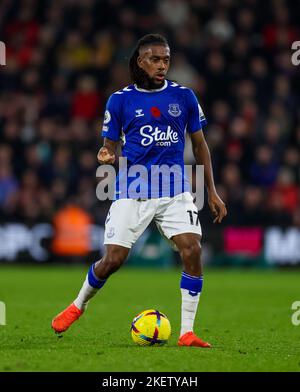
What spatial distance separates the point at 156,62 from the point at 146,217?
116cm

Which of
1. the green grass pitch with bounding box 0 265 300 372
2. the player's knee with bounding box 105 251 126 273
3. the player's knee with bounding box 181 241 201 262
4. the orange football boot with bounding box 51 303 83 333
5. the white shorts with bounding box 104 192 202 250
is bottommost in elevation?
the green grass pitch with bounding box 0 265 300 372

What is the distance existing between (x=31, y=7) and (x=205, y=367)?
15.0 metres

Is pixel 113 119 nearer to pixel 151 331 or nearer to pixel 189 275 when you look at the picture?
pixel 189 275

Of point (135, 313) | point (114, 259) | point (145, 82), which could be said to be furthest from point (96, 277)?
point (135, 313)

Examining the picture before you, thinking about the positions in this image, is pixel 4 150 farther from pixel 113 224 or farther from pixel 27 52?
pixel 113 224

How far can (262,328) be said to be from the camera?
8.55 meters

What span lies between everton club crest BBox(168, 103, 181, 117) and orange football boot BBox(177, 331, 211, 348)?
5.33ft

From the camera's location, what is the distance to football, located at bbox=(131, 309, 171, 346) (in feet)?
23.1

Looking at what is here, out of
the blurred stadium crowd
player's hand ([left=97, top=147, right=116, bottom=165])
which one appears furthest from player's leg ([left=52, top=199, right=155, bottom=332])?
the blurred stadium crowd

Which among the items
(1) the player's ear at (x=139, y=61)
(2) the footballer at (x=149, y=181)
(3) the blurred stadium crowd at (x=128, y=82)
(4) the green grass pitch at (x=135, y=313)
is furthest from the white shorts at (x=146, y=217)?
(3) the blurred stadium crowd at (x=128, y=82)

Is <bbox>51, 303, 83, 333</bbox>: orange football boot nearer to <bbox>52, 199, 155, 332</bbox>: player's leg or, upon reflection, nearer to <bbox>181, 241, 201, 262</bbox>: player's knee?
<bbox>52, 199, 155, 332</bbox>: player's leg

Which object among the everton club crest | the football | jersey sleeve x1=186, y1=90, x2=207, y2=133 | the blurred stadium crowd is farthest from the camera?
the blurred stadium crowd

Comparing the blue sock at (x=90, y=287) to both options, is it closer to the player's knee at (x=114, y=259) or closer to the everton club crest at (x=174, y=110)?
the player's knee at (x=114, y=259)

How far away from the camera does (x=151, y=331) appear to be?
703 centimetres
